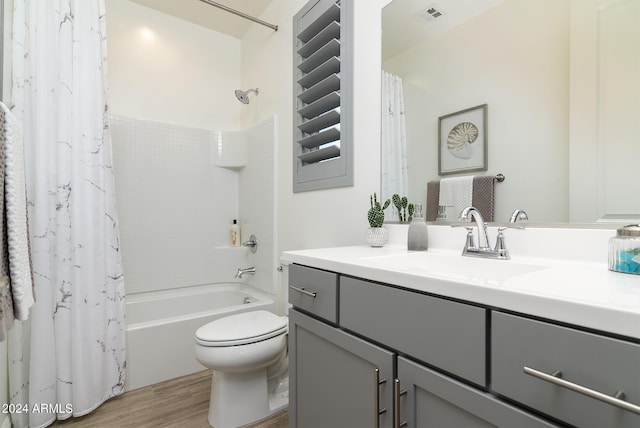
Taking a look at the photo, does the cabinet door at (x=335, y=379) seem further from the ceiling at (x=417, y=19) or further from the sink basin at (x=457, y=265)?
the ceiling at (x=417, y=19)

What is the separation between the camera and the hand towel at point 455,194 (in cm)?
114

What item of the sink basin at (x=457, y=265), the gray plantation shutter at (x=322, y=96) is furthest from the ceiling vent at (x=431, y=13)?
the sink basin at (x=457, y=265)

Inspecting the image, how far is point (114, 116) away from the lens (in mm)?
2254

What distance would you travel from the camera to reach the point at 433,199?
1256mm

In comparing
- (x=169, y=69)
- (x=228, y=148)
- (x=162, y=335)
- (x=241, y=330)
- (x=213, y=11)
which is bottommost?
(x=162, y=335)

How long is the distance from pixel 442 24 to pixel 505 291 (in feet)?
3.75

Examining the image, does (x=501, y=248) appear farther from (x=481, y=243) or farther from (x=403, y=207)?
(x=403, y=207)

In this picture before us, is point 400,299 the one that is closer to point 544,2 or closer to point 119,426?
point 544,2

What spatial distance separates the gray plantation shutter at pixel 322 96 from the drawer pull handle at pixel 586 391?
3.84ft

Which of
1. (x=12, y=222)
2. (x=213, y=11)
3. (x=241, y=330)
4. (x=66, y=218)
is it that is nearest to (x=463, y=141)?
(x=241, y=330)

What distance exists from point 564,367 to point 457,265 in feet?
1.85

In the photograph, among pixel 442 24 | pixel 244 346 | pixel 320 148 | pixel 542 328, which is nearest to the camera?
pixel 542 328

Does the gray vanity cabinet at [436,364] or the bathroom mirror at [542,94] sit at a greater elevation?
the bathroom mirror at [542,94]

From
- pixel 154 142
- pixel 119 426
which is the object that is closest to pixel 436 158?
pixel 119 426
